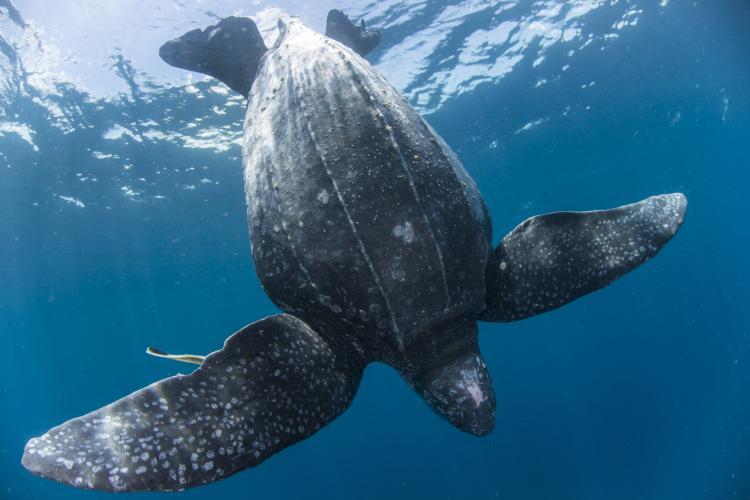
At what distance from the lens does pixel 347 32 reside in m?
5.34

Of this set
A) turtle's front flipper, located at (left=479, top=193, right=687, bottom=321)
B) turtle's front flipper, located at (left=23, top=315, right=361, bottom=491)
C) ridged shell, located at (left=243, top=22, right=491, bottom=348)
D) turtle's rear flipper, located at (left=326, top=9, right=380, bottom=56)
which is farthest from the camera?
turtle's rear flipper, located at (left=326, top=9, right=380, bottom=56)

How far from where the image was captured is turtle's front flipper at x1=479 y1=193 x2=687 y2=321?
3057mm

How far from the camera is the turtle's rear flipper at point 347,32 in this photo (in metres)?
5.25

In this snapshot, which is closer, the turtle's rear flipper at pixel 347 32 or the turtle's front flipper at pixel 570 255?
the turtle's front flipper at pixel 570 255

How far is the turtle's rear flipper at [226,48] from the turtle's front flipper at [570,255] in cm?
332

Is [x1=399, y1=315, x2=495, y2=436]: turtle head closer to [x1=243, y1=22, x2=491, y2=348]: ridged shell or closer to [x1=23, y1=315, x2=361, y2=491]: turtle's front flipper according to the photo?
[x1=243, y1=22, x2=491, y2=348]: ridged shell

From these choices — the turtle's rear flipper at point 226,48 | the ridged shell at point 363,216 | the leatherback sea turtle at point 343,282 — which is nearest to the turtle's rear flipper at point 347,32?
the turtle's rear flipper at point 226,48

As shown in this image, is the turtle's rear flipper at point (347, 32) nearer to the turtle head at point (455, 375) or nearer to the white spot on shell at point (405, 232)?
the white spot on shell at point (405, 232)

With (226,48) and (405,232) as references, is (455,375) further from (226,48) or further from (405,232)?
(226,48)

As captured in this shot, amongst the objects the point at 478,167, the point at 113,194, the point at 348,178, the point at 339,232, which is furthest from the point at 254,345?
the point at 478,167

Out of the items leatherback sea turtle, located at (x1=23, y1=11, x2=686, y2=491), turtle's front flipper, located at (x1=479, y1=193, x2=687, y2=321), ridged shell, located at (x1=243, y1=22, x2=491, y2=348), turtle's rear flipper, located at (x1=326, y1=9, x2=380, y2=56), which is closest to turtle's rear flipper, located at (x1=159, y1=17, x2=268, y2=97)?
turtle's rear flipper, located at (x1=326, y1=9, x2=380, y2=56)

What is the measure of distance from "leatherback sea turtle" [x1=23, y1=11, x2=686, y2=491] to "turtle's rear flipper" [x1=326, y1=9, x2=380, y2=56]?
233 centimetres

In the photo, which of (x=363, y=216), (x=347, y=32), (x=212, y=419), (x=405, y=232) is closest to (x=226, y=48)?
(x=347, y=32)

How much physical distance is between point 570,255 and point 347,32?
3.96 metres
